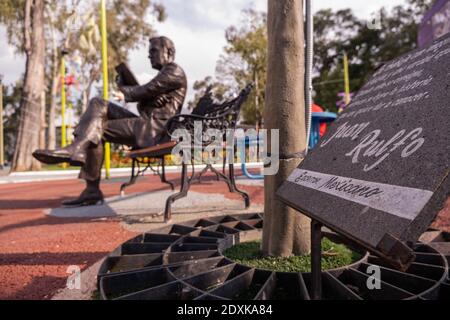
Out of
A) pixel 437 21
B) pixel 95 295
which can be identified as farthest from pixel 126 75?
pixel 437 21

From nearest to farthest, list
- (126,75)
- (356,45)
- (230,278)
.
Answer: (230,278)
(126,75)
(356,45)

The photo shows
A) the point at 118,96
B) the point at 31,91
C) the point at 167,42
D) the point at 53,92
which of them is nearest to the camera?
the point at 167,42

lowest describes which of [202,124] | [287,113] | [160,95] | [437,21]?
[287,113]

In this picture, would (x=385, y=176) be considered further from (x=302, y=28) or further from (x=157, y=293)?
(x=302, y=28)

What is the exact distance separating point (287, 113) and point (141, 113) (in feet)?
8.40

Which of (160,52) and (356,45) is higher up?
(356,45)

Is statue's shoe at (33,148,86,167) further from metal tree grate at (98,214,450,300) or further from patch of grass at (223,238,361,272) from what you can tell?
patch of grass at (223,238,361,272)

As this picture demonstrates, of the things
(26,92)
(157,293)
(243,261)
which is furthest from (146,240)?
(26,92)

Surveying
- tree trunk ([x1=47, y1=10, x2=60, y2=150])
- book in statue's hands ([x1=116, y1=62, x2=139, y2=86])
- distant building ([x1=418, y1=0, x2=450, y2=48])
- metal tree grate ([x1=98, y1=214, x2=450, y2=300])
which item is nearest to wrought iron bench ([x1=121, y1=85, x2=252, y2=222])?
book in statue's hands ([x1=116, y1=62, x2=139, y2=86])

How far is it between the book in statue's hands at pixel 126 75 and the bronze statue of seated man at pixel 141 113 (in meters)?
0.11

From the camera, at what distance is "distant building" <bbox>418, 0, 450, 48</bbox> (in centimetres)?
848

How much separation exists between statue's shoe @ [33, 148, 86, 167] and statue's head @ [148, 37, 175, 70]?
1.31m

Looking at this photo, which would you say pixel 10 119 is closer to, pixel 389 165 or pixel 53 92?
pixel 53 92

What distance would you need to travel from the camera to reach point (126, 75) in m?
4.07
